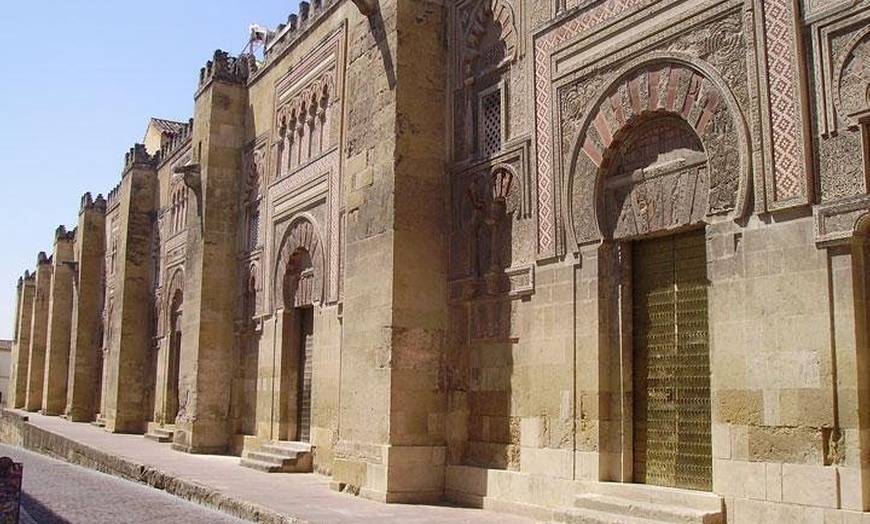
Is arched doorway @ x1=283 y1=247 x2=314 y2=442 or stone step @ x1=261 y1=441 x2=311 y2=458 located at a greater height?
arched doorway @ x1=283 y1=247 x2=314 y2=442

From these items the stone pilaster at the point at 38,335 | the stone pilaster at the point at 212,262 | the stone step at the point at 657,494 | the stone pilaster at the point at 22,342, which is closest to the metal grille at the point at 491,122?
the stone step at the point at 657,494

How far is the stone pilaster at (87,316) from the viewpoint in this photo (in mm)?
26578

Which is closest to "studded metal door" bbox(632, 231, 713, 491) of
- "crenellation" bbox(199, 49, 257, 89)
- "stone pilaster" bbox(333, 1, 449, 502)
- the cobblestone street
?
"stone pilaster" bbox(333, 1, 449, 502)

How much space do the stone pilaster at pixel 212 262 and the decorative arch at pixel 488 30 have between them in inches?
299

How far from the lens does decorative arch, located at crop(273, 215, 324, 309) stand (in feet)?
41.2

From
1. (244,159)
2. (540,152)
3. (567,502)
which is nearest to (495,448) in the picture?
(567,502)

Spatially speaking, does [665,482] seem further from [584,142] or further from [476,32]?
[476,32]

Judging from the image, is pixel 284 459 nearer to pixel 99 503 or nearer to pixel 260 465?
pixel 260 465

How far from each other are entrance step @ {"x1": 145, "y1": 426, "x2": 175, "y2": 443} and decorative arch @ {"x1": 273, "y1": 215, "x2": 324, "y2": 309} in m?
5.51

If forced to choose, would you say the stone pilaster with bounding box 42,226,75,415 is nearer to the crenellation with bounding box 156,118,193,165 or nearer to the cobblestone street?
the crenellation with bounding box 156,118,193,165

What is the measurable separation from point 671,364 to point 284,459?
6.44m

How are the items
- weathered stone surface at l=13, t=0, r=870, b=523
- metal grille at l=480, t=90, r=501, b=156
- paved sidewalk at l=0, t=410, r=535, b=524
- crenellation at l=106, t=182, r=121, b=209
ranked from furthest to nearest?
Result: crenellation at l=106, t=182, r=121, b=209, metal grille at l=480, t=90, r=501, b=156, paved sidewalk at l=0, t=410, r=535, b=524, weathered stone surface at l=13, t=0, r=870, b=523

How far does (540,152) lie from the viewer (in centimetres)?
841

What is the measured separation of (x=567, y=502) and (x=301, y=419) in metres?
6.21
